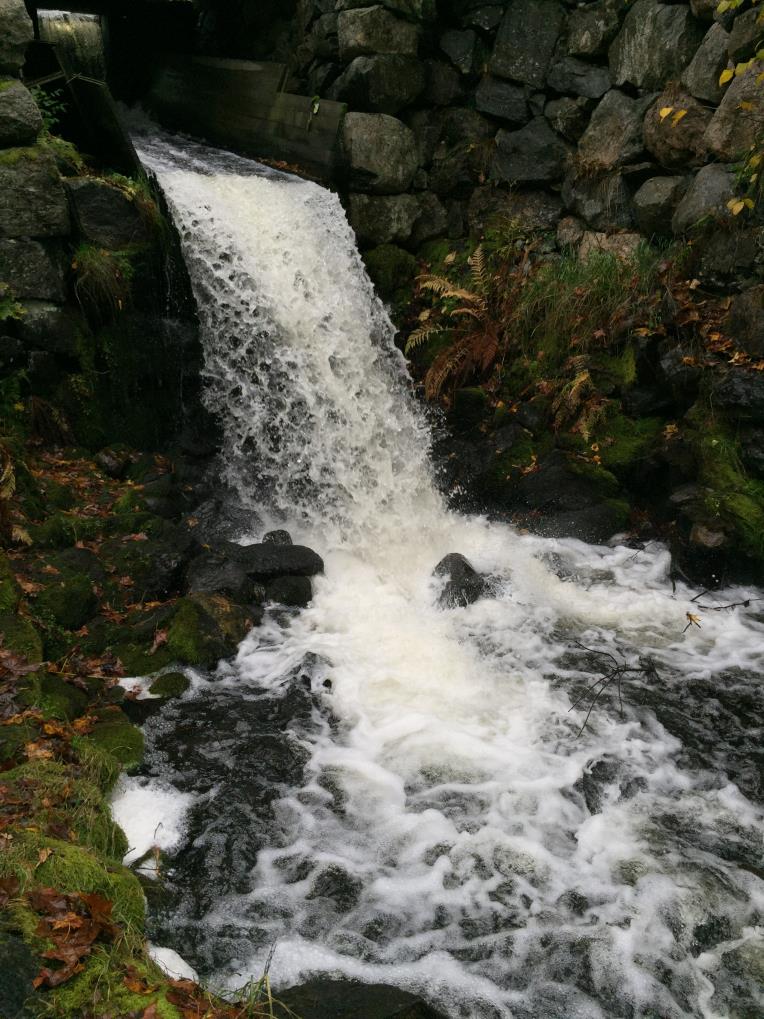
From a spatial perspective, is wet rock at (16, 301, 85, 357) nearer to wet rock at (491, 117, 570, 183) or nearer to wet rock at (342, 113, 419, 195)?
wet rock at (342, 113, 419, 195)

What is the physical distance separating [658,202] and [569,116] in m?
2.03

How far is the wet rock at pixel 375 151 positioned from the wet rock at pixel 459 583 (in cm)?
595

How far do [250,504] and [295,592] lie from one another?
195cm

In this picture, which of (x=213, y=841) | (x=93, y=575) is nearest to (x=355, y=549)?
(x=93, y=575)

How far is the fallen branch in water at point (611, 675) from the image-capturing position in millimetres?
5523

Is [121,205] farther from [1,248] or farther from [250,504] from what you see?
[250,504]

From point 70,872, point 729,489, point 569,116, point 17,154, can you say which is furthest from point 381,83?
point 70,872

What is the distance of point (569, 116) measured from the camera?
9688 millimetres

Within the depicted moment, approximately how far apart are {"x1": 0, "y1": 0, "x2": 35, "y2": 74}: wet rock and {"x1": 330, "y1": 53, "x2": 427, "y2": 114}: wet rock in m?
4.42

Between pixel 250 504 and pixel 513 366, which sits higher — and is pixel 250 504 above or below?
below

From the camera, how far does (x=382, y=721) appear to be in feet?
17.6

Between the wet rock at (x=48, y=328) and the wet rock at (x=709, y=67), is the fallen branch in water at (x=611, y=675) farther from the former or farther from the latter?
the wet rock at (x=709, y=67)

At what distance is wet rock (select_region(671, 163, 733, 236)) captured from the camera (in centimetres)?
782

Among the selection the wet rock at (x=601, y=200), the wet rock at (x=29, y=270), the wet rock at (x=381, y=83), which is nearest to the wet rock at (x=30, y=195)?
the wet rock at (x=29, y=270)
